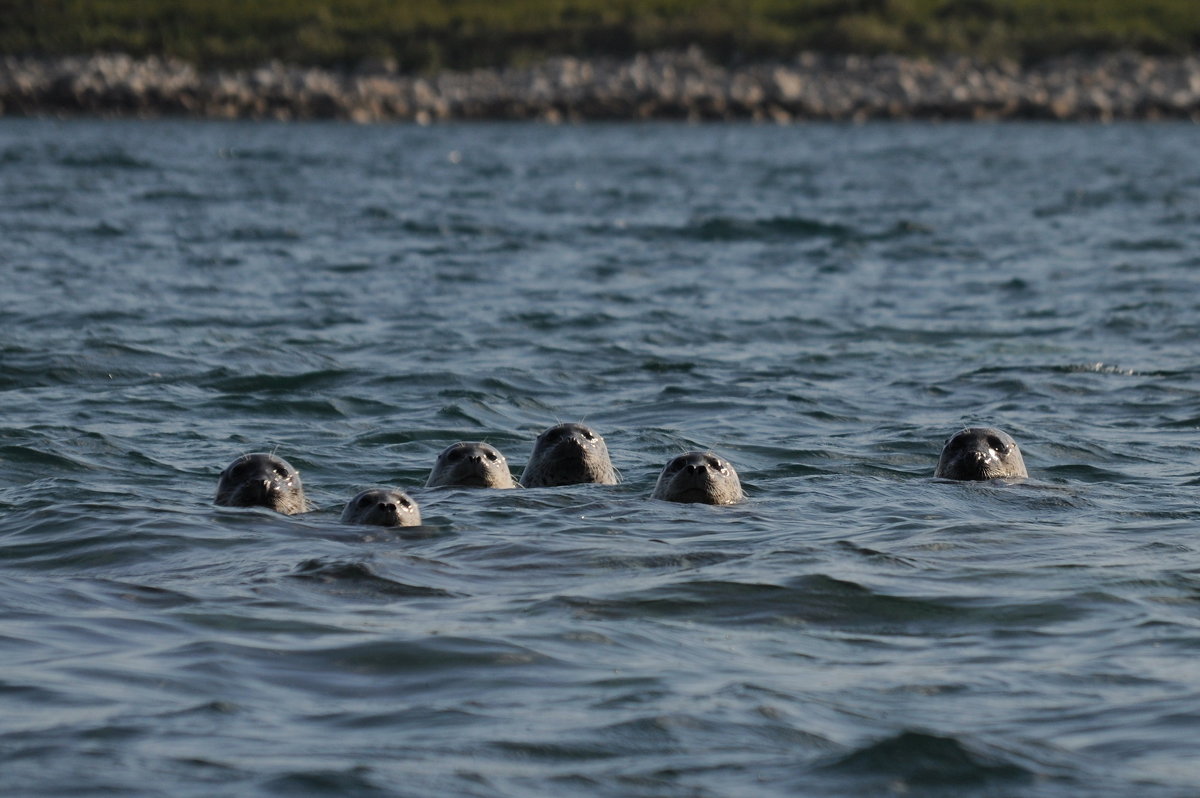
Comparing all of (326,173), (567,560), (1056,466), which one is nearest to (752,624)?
(567,560)

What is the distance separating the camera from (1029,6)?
257 ft

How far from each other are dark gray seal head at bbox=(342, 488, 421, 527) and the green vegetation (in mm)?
60508

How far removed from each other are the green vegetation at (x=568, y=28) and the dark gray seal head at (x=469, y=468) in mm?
59409

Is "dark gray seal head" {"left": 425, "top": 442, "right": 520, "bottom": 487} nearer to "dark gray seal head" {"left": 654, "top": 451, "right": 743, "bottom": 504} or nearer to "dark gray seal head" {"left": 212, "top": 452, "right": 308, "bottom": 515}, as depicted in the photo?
"dark gray seal head" {"left": 212, "top": 452, "right": 308, "bottom": 515}

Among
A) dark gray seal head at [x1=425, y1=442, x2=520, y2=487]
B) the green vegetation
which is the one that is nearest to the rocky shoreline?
the green vegetation

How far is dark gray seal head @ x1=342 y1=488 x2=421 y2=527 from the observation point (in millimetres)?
9977

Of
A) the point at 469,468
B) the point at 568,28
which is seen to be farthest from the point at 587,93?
the point at 469,468

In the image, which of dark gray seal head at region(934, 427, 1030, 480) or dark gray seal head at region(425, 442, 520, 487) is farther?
dark gray seal head at region(934, 427, 1030, 480)

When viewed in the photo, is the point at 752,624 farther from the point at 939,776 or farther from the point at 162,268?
the point at 162,268

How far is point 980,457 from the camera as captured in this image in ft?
37.5

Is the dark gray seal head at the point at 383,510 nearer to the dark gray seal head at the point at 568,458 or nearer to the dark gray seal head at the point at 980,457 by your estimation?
the dark gray seal head at the point at 568,458

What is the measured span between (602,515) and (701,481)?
2.04ft

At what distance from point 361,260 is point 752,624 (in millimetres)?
15557

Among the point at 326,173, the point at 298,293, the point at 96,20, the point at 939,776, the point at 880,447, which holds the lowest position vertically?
the point at 939,776
